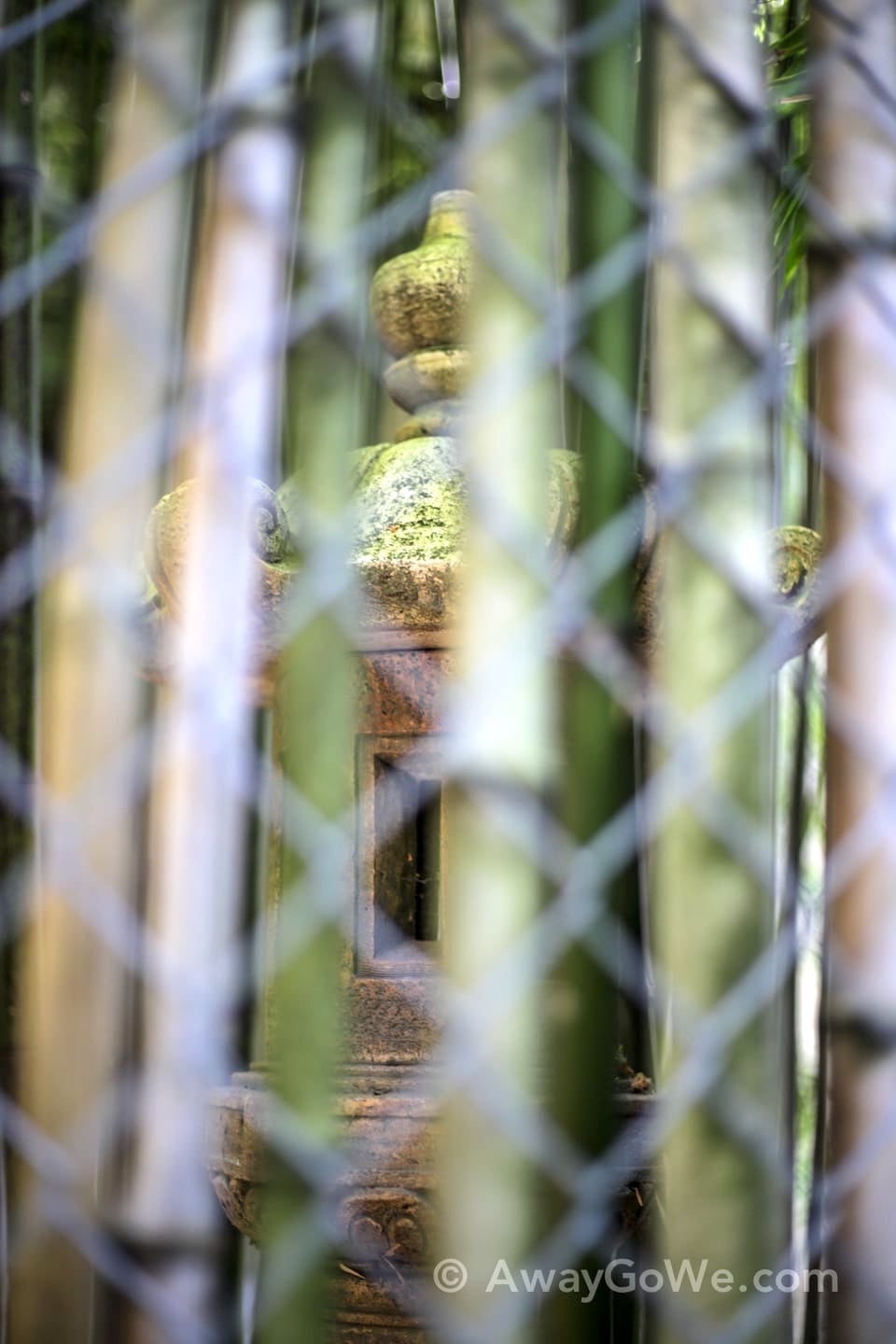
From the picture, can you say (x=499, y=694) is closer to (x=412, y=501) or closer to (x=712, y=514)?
(x=712, y=514)

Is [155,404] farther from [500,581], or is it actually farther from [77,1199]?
[77,1199]

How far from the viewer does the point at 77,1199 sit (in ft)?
1.37

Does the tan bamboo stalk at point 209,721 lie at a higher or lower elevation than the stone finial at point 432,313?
lower

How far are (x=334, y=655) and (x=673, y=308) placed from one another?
21cm

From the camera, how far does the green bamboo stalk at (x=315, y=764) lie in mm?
410

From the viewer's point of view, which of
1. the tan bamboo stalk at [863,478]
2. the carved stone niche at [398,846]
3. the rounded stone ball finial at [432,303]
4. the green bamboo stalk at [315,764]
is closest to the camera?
the green bamboo stalk at [315,764]

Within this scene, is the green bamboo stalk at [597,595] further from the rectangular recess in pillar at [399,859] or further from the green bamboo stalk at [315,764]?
the rectangular recess in pillar at [399,859]

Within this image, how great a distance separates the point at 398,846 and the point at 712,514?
0.52 m

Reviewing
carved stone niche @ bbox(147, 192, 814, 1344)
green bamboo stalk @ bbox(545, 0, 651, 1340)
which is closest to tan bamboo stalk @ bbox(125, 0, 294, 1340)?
green bamboo stalk @ bbox(545, 0, 651, 1340)

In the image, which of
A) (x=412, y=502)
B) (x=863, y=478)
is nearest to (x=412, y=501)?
(x=412, y=502)

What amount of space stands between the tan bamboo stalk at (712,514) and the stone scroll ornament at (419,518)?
84mm

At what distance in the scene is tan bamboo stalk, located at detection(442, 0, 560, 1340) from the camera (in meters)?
0.42
